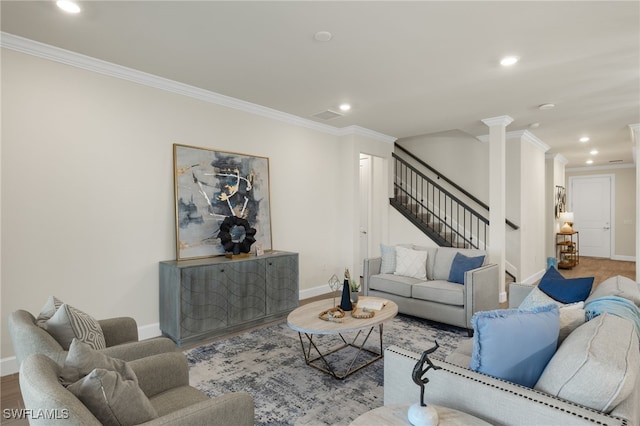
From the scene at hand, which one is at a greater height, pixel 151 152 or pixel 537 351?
pixel 151 152

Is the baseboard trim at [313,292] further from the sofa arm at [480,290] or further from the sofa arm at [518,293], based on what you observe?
the sofa arm at [518,293]

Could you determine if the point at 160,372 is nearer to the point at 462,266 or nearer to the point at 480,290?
the point at 480,290

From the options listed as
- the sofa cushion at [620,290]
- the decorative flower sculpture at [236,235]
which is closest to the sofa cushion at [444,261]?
the sofa cushion at [620,290]

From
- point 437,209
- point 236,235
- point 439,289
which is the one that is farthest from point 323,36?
point 437,209

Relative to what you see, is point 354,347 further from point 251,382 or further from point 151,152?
point 151,152

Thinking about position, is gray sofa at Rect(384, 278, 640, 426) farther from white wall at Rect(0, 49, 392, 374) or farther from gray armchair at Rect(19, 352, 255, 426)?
white wall at Rect(0, 49, 392, 374)

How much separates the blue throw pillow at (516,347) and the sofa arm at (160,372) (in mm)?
1492

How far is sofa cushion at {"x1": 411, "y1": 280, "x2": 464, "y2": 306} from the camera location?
3.84 meters

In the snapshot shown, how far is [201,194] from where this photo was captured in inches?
158

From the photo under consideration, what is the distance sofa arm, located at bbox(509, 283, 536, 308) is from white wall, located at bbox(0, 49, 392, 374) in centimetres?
347

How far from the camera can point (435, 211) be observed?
709 centimetres

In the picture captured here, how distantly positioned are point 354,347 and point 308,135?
331cm

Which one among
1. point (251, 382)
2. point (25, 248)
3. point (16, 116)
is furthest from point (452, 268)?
point (16, 116)

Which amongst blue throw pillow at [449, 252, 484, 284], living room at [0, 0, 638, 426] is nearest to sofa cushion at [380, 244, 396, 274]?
blue throw pillow at [449, 252, 484, 284]
